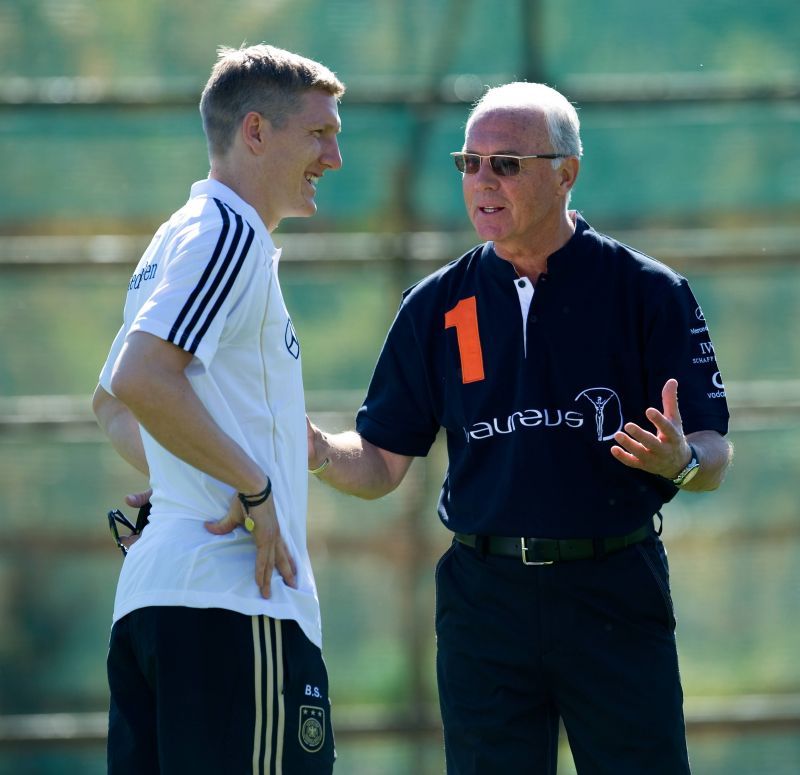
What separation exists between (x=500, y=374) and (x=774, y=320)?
6.83 feet

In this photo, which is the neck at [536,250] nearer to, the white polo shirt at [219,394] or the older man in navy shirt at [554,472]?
the older man in navy shirt at [554,472]

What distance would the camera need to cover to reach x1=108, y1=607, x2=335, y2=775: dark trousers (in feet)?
8.09

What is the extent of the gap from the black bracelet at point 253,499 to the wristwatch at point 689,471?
3.03 ft

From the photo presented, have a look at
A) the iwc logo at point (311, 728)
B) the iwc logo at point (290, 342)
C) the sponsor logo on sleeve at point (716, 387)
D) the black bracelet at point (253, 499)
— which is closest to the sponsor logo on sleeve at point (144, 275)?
the iwc logo at point (290, 342)

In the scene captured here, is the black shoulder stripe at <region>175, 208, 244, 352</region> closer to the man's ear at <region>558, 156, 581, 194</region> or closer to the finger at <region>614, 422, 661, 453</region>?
the finger at <region>614, 422, 661, 453</region>

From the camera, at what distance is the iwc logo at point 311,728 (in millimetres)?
2525

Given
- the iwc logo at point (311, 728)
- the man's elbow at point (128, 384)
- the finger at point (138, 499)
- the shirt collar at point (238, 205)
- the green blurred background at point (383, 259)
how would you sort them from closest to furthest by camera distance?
the man's elbow at point (128, 384), the iwc logo at point (311, 728), the shirt collar at point (238, 205), the finger at point (138, 499), the green blurred background at point (383, 259)

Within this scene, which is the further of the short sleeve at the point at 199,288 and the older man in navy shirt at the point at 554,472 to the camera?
the older man in navy shirt at the point at 554,472

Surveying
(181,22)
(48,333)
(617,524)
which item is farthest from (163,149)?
(617,524)

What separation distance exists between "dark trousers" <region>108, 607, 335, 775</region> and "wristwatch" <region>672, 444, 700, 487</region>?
908mm

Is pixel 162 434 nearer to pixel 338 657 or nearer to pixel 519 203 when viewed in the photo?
pixel 519 203

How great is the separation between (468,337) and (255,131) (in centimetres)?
80

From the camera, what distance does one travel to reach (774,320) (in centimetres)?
491

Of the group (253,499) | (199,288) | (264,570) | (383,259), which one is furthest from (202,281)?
(383,259)
